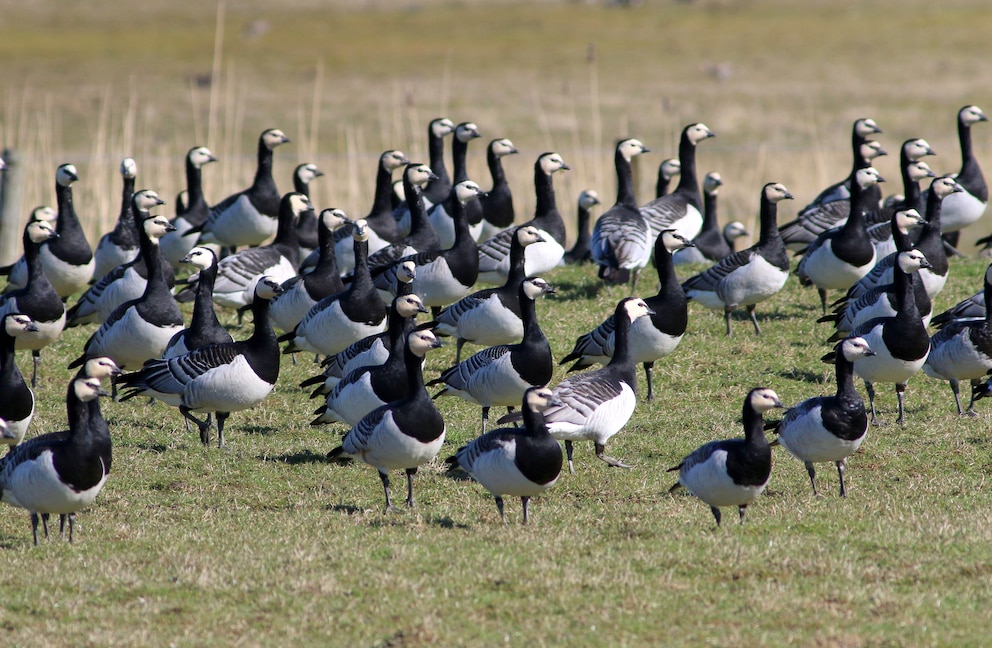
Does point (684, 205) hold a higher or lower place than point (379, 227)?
higher

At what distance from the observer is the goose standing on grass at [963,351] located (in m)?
12.3

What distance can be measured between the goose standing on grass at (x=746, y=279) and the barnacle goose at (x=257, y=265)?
5.64 meters

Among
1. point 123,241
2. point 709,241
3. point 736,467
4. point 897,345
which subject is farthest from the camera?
point 709,241

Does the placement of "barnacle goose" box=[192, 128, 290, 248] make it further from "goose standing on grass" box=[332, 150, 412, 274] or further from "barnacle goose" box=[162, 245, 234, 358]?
"barnacle goose" box=[162, 245, 234, 358]

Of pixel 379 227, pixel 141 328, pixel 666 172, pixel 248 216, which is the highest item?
pixel 666 172

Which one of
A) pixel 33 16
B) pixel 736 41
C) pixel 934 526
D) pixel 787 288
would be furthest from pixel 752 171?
pixel 33 16

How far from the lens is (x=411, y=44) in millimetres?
63344

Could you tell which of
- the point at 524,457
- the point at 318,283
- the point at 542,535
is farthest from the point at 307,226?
the point at 542,535

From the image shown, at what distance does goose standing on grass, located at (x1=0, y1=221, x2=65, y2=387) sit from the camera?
14109 millimetres

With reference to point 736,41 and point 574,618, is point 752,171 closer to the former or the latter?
point 574,618

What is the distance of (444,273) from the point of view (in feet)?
51.5

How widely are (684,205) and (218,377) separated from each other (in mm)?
10240

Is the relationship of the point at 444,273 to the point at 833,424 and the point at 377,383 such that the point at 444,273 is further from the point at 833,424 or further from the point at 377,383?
the point at 833,424

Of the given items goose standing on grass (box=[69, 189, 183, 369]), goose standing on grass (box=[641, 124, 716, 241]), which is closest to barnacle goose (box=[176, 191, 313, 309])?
goose standing on grass (box=[69, 189, 183, 369])
